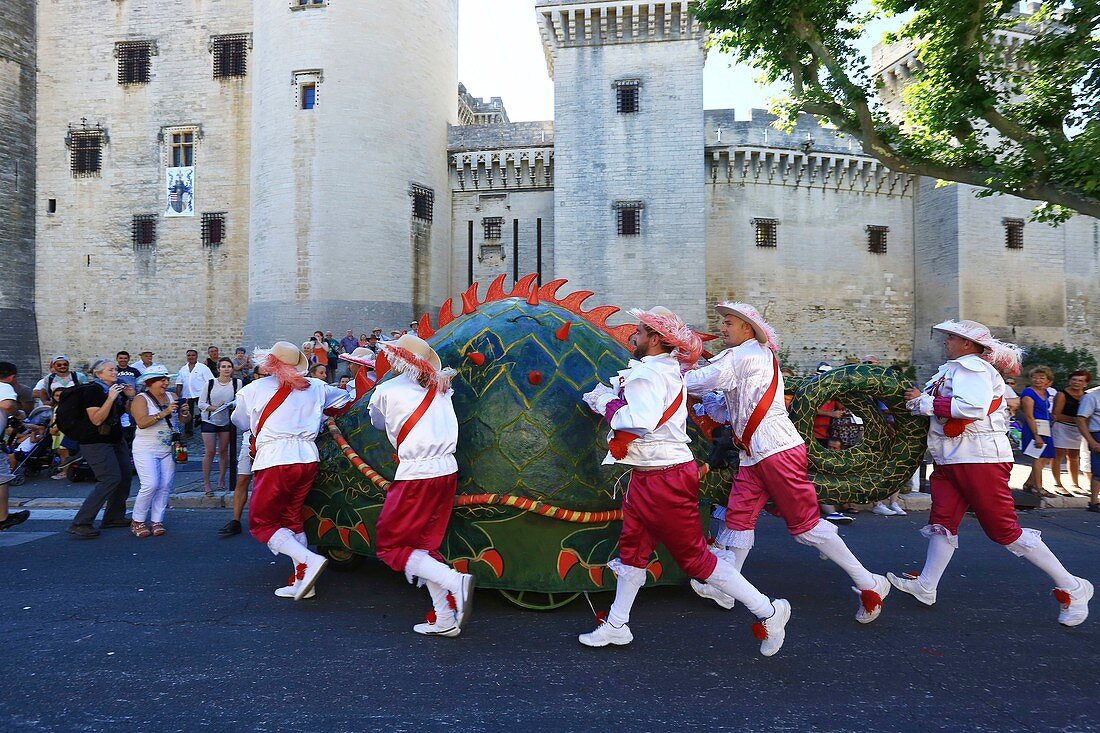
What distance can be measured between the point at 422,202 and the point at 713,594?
18.6 m

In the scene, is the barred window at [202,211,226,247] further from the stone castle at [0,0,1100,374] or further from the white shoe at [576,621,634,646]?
the white shoe at [576,621,634,646]

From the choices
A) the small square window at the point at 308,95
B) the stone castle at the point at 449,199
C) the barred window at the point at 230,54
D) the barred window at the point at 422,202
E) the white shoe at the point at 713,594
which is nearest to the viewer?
the white shoe at the point at 713,594

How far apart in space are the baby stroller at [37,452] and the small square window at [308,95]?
1281 cm

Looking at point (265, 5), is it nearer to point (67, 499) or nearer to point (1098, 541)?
point (67, 499)

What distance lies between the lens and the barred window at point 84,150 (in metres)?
22.1

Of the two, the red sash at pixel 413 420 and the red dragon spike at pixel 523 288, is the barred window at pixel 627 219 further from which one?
the red sash at pixel 413 420

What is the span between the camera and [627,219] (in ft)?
66.8

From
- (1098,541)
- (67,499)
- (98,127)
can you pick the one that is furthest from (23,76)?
(1098,541)

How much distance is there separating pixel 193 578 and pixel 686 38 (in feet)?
65.7

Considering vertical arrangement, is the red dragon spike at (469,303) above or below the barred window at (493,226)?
below

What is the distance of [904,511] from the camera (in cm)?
777

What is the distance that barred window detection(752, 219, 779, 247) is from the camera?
22.2 m

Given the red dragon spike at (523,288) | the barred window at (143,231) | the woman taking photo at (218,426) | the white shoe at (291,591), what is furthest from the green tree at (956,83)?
the barred window at (143,231)

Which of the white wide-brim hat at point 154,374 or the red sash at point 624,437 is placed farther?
the white wide-brim hat at point 154,374
